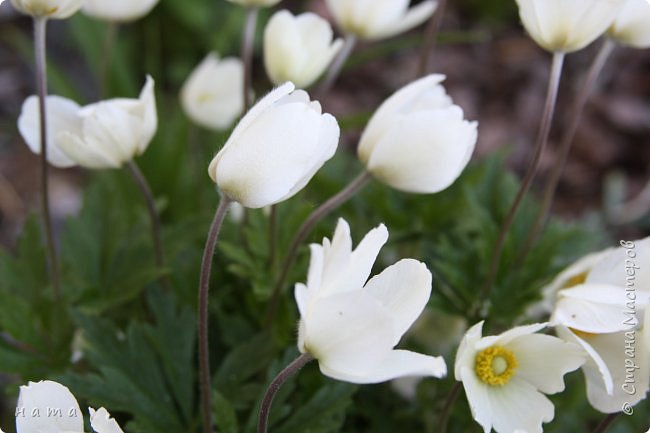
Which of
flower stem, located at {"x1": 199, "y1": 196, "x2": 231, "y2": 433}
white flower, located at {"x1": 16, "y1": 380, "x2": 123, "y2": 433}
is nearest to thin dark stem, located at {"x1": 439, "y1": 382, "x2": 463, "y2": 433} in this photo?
flower stem, located at {"x1": 199, "y1": 196, "x2": 231, "y2": 433}

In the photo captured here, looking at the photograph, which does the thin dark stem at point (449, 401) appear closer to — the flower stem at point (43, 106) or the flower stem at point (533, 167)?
the flower stem at point (533, 167)

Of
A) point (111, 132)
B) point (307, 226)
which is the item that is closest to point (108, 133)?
point (111, 132)

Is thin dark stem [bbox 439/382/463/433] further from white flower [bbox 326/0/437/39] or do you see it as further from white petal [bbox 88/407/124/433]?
white flower [bbox 326/0/437/39]

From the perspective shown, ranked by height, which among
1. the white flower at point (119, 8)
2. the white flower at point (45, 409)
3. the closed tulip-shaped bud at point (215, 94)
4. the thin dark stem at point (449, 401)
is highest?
the white flower at point (119, 8)

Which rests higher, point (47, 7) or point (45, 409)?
point (47, 7)

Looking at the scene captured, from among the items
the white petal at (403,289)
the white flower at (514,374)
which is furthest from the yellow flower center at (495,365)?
the white petal at (403,289)

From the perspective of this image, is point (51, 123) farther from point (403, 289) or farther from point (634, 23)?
point (634, 23)
